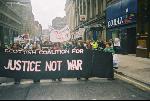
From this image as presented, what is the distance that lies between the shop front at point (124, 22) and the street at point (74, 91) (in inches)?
675

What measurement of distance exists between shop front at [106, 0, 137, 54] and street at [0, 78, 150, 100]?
1715cm

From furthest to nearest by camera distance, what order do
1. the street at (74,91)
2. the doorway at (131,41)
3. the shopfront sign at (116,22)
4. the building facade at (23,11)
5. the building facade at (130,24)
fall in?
the building facade at (23,11)
the shopfront sign at (116,22)
the doorway at (131,41)
the building facade at (130,24)
the street at (74,91)

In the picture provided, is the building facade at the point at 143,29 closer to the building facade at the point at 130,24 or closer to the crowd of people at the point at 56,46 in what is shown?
the building facade at the point at 130,24

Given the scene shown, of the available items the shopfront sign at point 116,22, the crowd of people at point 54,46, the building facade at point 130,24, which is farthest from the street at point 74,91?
the shopfront sign at point 116,22

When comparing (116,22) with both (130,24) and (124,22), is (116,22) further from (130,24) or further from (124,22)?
(130,24)

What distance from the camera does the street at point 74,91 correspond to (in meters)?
11.1

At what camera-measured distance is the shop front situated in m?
31.4

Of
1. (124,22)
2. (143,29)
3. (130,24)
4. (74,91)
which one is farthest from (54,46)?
(124,22)

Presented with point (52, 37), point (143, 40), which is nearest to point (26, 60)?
point (52, 37)

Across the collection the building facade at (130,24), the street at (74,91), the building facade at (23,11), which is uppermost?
the building facade at (23,11)

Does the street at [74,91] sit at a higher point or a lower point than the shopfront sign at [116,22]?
lower

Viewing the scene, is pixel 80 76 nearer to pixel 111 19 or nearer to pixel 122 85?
pixel 122 85

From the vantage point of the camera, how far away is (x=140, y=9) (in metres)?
29.2

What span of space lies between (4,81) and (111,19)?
2455 cm
